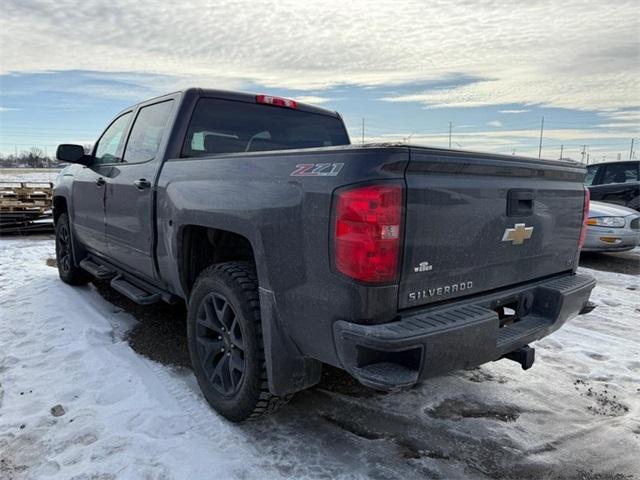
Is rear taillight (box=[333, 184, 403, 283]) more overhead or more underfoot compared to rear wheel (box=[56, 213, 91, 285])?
more overhead

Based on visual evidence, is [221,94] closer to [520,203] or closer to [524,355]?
[520,203]

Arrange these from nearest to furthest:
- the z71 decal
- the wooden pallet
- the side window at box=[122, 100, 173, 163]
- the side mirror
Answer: the z71 decal → the side window at box=[122, 100, 173, 163] → the side mirror → the wooden pallet

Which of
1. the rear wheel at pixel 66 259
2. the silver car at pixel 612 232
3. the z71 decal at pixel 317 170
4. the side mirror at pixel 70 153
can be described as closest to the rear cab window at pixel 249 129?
the z71 decal at pixel 317 170

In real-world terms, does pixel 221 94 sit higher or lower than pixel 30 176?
higher

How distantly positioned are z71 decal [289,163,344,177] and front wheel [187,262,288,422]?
29.6 inches

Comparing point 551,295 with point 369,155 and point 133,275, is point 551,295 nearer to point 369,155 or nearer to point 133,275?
point 369,155

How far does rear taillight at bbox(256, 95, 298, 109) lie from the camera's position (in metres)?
4.00

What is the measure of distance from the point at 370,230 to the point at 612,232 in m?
7.26

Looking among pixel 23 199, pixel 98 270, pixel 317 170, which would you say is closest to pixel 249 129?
pixel 317 170

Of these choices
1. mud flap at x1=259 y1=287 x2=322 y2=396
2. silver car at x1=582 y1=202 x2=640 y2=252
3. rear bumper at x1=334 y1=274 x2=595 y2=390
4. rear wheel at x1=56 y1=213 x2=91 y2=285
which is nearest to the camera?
rear bumper at x1=334 y1=274 x2=595 y2=390

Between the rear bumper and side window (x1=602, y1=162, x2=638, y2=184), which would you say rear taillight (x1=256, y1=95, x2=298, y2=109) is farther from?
side window (x1=602, y1=162, x2=638, y2=184)

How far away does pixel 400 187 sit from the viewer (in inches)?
78.7

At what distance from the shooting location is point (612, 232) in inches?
301

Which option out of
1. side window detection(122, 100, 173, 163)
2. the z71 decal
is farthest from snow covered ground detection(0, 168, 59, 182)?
the z71 decal
